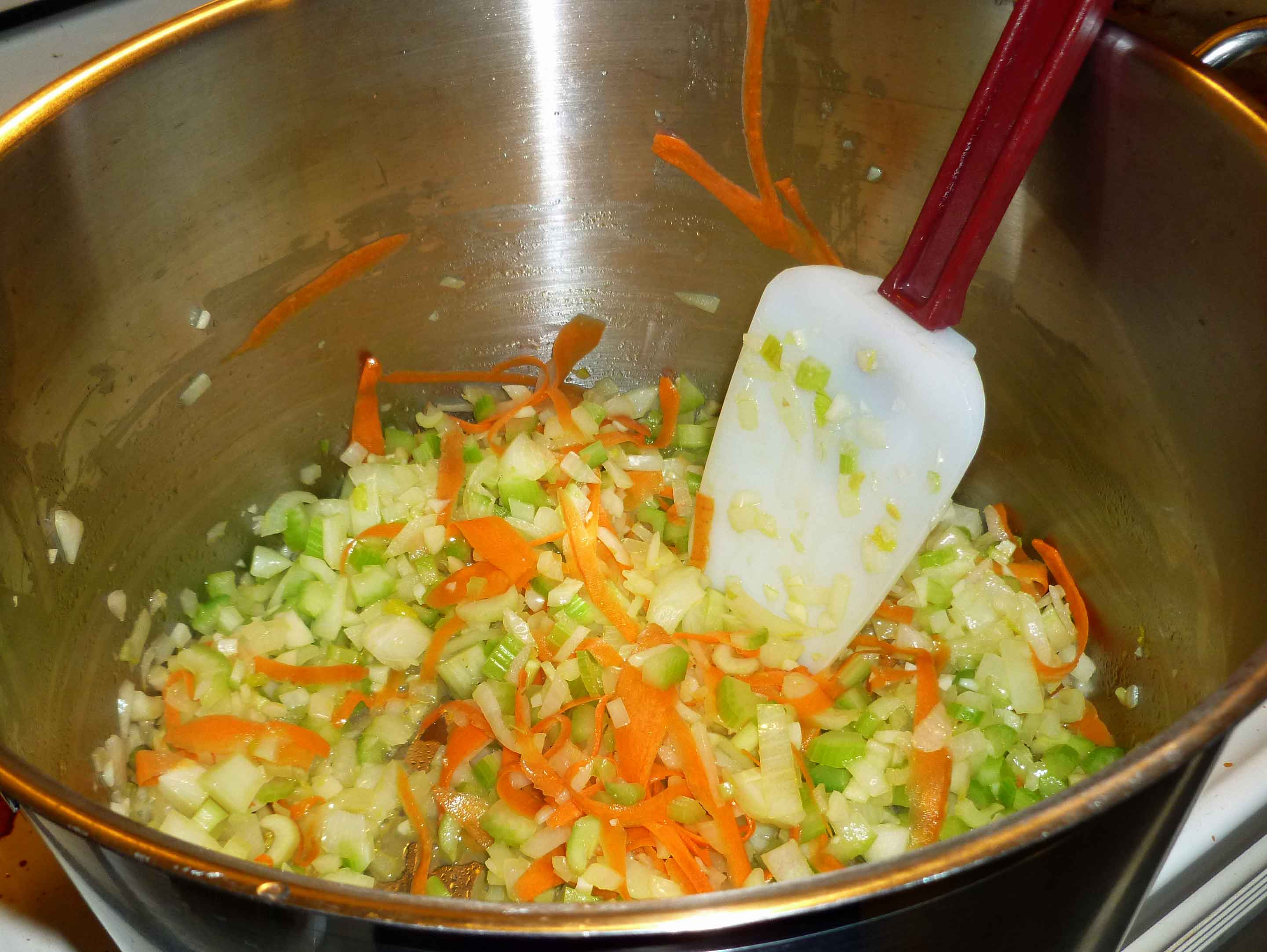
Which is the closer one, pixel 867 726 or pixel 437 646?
pixel 867 726

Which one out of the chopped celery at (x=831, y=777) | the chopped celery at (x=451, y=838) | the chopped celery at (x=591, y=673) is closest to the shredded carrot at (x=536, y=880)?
the chopped celery at (x=451, y=838)

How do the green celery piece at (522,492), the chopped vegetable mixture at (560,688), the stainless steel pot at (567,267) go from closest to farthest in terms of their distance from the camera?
the stainless steel pot at (567,267) → the chopped vegetable mixture at (560,688) → the green celery piece at (522,492)

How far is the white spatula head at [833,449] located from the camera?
1.21 m

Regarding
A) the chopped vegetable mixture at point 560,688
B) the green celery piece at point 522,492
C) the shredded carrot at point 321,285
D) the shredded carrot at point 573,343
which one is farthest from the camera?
the shredded carrot at point 573,343

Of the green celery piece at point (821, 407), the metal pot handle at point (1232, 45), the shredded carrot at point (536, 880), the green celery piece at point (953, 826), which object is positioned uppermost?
the metal pot handle at point (1232, 45)

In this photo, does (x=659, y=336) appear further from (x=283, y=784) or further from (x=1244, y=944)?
(x=1244, y=944)

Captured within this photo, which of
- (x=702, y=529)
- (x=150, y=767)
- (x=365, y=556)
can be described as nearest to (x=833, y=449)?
(x=702, y=529)

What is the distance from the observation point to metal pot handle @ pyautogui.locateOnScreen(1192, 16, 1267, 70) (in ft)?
3.41

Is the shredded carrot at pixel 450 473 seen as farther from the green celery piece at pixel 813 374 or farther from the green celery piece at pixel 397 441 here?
the green celery piece at pixel 813 374

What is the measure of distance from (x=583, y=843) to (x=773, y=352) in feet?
2.12

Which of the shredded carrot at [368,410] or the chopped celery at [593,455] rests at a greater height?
the shredded carrot at [368,410]

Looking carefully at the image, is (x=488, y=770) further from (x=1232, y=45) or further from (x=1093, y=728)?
(x=1232, y=45)

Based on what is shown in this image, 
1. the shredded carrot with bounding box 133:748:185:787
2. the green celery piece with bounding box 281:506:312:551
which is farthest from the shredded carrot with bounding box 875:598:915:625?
the shredded carrot with bounding box 133:748:185:787

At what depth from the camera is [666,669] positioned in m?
1.18
